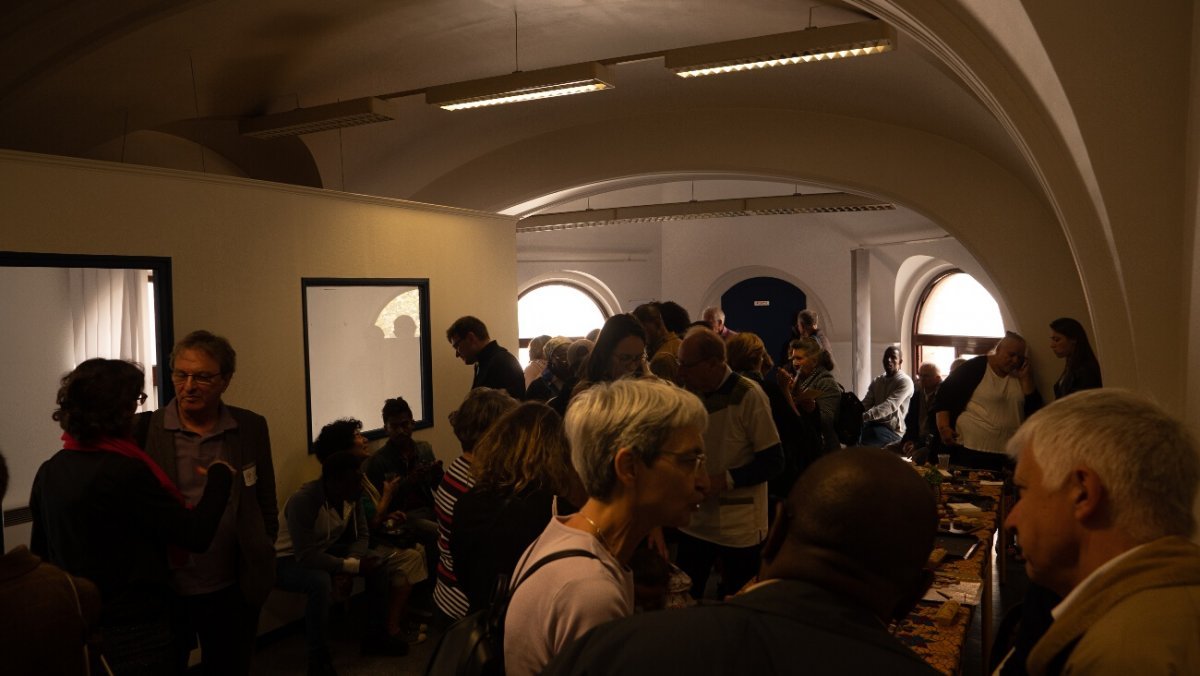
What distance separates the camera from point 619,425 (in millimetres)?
2033

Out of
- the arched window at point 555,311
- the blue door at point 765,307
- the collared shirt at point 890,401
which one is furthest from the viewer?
the arched window at point 555,311

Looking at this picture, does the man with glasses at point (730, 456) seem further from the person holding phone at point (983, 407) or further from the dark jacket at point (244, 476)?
the person holding phone at point (983, 407)

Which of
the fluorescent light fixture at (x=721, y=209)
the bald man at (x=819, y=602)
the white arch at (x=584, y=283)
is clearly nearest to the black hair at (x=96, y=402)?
the bald man at (x=819, y=602)

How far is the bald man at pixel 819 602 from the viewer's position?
45.1 inches

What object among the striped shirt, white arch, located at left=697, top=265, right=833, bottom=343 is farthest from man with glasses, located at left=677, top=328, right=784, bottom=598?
white arch, located at left=697, top=265, right=833, bottom=343

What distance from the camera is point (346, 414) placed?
6.45 metres

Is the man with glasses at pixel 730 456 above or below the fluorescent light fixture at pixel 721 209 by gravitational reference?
below

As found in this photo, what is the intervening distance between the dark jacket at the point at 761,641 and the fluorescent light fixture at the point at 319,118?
625 centimetres

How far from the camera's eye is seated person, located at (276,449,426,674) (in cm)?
517

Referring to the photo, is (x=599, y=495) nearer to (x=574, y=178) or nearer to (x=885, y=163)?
(x=885, y=163)

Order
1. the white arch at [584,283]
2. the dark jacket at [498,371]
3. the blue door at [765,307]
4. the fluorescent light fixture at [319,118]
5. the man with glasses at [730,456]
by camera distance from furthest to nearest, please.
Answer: the white arch at [584,283] → the blue door at [765,307] → the fluorescent light fixture at [319,118] → the dark jacket at [498,371] → the man with glasses at [730,456]

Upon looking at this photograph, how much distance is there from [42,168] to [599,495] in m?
3.83

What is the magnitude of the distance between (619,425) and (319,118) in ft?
19.8

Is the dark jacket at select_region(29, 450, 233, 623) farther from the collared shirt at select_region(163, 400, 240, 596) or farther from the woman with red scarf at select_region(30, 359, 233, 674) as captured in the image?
the collared shirt at select_region(163, 400, 240, 596)
